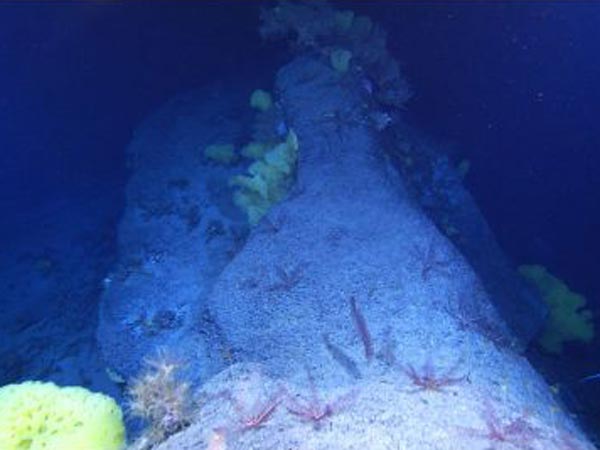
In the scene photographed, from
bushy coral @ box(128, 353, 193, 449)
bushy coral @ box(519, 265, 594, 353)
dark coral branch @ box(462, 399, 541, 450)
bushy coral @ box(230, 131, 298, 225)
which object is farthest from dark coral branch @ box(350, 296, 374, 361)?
bushy coral @ box(519, 265, 594, 353)

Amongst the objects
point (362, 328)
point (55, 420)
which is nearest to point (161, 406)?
point (55, 420)

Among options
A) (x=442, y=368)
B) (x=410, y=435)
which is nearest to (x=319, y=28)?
(x=442, y=368)

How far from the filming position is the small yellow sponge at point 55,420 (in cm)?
383

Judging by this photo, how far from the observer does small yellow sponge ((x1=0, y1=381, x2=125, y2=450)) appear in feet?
12.6

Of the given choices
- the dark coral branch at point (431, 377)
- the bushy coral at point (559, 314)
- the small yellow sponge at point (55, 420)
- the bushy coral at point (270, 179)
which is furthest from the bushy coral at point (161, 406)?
the bushy coral at point (559, 314)

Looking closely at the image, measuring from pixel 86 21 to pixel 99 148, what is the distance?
10.1ft

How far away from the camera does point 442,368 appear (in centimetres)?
394

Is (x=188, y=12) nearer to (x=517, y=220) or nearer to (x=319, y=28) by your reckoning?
(x=319, y=28)

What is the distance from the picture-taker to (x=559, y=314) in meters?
8.34

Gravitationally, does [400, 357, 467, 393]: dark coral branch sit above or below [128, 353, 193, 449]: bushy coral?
above

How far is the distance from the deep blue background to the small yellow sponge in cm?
697

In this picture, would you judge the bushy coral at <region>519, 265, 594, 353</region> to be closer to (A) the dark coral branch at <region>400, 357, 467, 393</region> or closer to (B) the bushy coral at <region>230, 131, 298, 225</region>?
(B) the bushy coral at <region>230, 131, 298, 225</region>

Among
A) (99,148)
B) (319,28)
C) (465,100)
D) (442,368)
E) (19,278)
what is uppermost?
(465,100)

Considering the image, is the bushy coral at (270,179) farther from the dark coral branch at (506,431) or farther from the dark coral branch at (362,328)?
the dark coral branch at (506,431)
